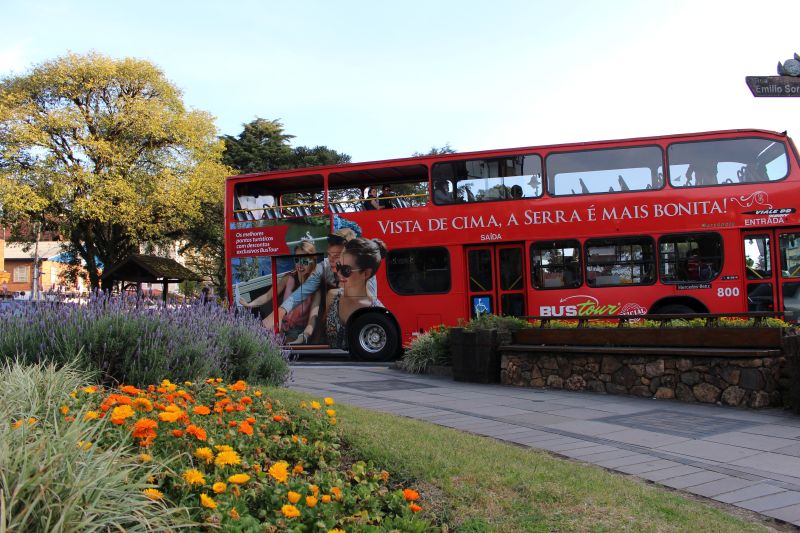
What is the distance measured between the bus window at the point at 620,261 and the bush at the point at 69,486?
1114cm

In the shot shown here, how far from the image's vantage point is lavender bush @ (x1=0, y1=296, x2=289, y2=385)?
19.6ft

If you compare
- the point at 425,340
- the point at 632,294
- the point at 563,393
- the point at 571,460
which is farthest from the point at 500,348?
the point at 571,460

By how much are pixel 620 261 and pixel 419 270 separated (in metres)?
4.11

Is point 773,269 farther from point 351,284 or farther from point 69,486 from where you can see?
point 69,486

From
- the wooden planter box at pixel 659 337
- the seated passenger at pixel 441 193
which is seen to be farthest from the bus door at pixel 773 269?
the seated passenger at pixel 441 193

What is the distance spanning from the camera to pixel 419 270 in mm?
14336

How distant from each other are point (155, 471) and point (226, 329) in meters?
4.22

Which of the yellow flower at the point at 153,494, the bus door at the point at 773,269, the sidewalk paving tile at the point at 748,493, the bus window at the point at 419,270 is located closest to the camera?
the yellow flower at the point at 153,494

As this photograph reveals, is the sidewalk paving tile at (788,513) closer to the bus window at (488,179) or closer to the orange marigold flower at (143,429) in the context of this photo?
the orange marigold flower at (143,429)

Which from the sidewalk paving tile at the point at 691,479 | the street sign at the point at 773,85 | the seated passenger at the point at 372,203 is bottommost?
the sidewalk paving tile at the point at 691,479

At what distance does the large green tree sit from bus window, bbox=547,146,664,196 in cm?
2031

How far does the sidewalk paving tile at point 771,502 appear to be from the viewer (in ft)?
14.1

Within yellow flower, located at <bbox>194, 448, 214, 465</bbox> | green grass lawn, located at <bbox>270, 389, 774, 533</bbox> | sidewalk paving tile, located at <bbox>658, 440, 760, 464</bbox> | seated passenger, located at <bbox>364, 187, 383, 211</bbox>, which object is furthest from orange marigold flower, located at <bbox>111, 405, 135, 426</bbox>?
seated passenger, located at <bbox>364, 187, 383, 211</bbox>

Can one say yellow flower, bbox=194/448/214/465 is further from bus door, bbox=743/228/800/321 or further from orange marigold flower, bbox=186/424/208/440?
bus door, bbox=743/228/800/321
